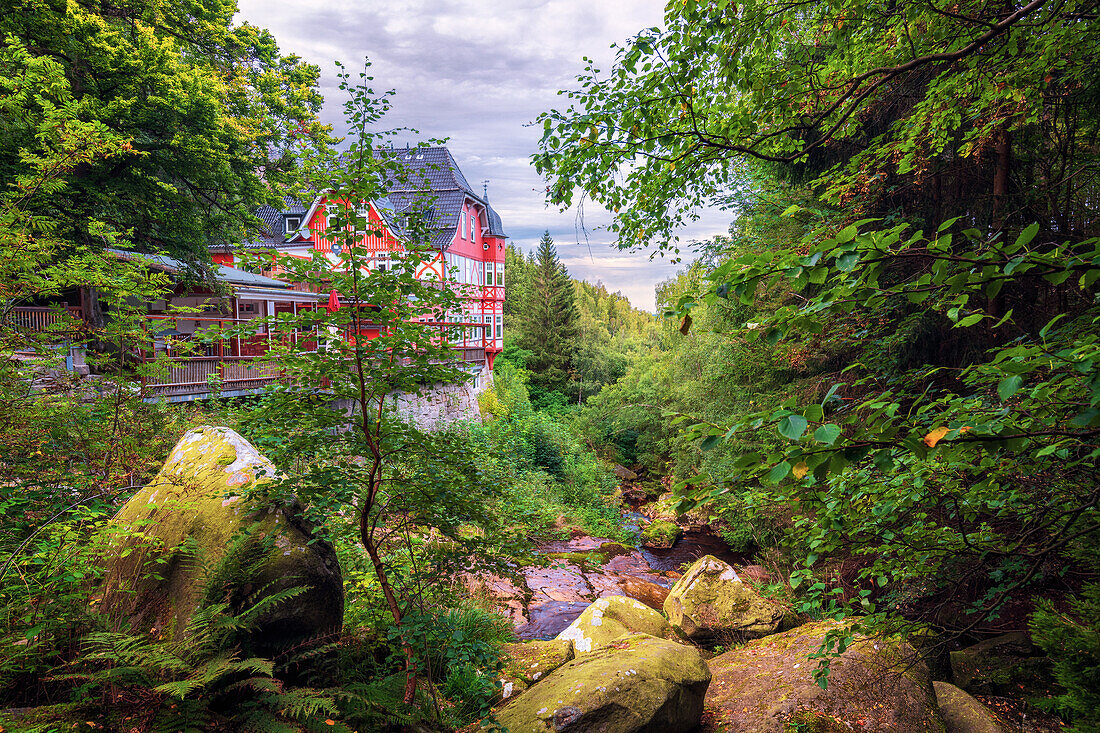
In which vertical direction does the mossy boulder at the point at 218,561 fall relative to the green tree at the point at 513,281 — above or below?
below

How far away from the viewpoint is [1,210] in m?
4.05

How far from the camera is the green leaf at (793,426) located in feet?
4.30

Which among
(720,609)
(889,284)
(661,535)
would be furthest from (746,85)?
(661,535)

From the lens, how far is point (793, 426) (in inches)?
52.6

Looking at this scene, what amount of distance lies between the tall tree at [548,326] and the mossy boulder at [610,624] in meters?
25.4

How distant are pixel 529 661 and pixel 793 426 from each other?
18.9 feet

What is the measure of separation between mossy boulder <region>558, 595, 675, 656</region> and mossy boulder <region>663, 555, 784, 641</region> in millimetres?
895

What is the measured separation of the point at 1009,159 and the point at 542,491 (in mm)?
14414

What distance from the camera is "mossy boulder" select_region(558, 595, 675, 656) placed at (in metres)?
6.02

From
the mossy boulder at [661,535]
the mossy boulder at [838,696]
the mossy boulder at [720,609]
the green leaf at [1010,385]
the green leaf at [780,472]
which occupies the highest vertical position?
the green leaf at [1010,385]

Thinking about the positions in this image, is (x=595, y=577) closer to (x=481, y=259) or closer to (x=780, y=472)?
(x=780, y=472)

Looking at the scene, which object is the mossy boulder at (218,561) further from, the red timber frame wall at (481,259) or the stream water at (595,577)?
the red timber frame wall at (481,259)

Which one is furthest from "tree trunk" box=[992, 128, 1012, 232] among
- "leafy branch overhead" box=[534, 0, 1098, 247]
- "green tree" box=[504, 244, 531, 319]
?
"green tree" box=[504, 244, 531, 319]

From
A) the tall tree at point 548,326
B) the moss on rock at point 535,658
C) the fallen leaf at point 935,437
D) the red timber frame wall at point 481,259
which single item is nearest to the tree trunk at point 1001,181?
the fallen leaf at point 935,437
